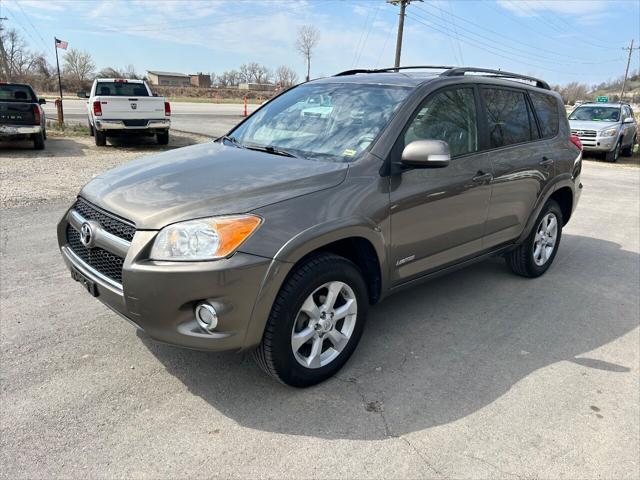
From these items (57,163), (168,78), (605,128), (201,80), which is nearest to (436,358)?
(57,163)

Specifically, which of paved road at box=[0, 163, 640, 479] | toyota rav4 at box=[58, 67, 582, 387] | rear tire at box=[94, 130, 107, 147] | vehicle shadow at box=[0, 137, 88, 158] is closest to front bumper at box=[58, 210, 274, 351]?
toyota rav4 at box=[58, 67, 582, 387]

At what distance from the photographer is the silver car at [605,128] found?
16.2 m

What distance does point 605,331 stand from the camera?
399 centimetres

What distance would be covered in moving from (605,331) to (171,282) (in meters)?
3.42

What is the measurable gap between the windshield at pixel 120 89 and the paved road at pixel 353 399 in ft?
35.9

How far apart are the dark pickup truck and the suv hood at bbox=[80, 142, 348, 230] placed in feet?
33.3

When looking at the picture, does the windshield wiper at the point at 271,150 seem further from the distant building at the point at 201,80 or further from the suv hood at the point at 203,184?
the distant building at the point at 201,80

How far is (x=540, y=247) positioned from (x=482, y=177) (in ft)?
5.36

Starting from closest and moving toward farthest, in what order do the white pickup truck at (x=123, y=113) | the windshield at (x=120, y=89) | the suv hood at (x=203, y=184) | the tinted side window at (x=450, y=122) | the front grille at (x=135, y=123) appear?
the suv hood at (x=203, y=184) → the tinted side window at (x=450, y=122) → the white pickup truck at (x=123, y=113) → the front grille at (x=135, y=123) → the windshield at (x=120, y=89)

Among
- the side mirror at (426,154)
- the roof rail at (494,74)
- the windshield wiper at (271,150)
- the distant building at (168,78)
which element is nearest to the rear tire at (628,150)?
the roof rail at (494,74)

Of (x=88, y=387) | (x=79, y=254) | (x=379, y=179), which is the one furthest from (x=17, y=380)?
(x=379, y=179)

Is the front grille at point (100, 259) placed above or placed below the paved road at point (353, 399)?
above

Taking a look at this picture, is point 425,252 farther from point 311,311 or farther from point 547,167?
point 547,167

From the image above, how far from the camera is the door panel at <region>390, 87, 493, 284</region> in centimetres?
331
